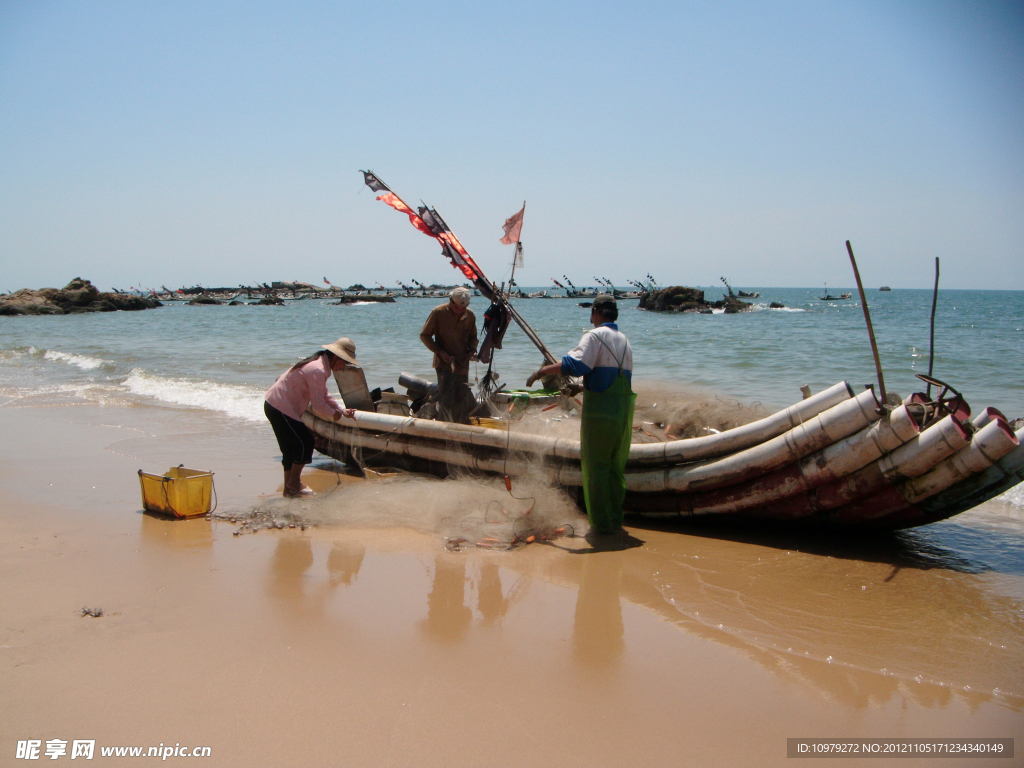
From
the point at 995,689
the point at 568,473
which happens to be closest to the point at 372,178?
the point at 568,473

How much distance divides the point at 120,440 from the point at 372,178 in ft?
14.5

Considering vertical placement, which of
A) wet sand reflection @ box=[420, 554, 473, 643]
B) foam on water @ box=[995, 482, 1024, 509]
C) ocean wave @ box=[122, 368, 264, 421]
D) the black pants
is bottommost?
ocean wave @ box=[122, 368, 264, 421]

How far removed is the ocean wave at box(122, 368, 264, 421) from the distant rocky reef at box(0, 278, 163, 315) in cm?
4183

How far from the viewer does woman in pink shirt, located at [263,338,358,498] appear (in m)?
5.93

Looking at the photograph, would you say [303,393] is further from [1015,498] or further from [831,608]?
[1015,498]

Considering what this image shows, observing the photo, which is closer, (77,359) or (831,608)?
(831,608)

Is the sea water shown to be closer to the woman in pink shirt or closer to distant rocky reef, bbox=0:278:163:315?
the woman in pink shirt

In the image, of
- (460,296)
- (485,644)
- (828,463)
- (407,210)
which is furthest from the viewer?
(407,210)

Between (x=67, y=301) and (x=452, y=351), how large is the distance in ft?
190

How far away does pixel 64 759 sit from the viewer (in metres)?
2.63

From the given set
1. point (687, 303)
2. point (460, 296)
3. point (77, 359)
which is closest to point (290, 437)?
point (460, 296)

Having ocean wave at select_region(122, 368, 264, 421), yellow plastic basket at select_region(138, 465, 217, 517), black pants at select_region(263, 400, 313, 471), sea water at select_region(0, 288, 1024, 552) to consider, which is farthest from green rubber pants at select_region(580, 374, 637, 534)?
ocean wave at select_region(122, 368, 264, 421)

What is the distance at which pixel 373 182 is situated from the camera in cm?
761

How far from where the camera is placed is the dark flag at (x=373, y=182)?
7.59 metres
